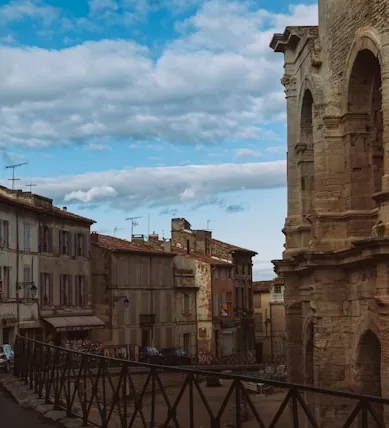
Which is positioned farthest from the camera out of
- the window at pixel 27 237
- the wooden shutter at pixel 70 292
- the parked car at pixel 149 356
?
the wooden shutter at pixel 70 292

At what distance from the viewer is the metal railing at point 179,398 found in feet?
25.0

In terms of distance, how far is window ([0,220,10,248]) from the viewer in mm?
42456

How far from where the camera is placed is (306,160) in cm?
2539

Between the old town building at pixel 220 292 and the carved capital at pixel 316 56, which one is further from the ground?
the carved capital at pixel 316 56

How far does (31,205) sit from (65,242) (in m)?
4.18

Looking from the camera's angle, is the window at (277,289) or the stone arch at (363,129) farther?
the window at (277,289)

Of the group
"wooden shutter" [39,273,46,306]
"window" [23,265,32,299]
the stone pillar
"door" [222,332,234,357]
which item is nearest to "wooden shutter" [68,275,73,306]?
→ "wooden shutter" [39,273,46,306]

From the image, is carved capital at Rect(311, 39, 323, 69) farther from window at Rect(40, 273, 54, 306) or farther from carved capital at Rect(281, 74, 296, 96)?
window at Rect(40, 273, 54, 306)

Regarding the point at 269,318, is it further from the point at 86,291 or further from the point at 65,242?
the point at 65,242

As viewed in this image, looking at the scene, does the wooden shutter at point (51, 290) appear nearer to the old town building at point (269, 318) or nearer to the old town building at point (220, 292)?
the old town building at point (220, 292)

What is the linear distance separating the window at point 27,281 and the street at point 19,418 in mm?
30412

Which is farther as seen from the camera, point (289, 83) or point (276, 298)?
point (276, 298)

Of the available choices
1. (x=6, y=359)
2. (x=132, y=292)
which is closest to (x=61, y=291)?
(x=132, y=292)

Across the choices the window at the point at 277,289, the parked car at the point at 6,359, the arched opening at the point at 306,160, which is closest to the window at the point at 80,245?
the parked car at the point at 6,359
